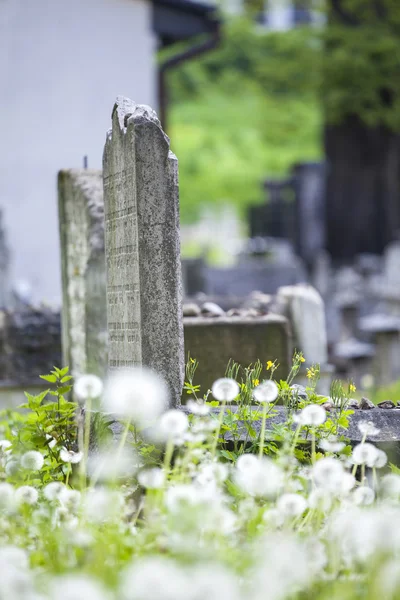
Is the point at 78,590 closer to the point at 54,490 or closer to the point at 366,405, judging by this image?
the point at 54,490

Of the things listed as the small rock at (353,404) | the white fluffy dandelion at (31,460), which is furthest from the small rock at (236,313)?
the white fluffy dandelion at (31,460)

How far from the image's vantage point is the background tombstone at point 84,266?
692cm

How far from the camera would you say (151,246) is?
4938mm

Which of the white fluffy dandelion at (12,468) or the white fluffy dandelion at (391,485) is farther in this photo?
the white fluffy dandelion at (12,468)

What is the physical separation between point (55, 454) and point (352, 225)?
18960mm

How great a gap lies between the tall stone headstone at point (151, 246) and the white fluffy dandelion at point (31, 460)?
0.82 m

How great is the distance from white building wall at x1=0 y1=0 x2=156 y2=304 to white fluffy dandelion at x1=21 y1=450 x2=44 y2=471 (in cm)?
982

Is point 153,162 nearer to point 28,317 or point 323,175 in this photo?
point 28,317

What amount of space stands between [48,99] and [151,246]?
1031 centimetres

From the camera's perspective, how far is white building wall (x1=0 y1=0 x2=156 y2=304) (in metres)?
14.5

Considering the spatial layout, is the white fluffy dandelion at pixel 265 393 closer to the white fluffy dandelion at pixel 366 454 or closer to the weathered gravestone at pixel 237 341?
the white fluffy dandelion at pixel 366 454

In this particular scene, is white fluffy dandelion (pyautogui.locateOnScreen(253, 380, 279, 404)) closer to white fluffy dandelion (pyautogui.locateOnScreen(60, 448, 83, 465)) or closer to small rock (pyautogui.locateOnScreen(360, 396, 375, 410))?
white fluffy dandelion (pyautogui.locateOnScreen(60, 448, 83, 465))

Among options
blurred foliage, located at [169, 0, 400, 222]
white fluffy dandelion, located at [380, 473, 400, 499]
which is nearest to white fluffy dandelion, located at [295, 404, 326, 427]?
white fluffy dandelion, located at [380, 473, 400, 499]

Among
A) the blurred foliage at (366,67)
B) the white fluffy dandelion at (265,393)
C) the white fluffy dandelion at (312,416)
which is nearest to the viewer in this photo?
the white fluffy dandelion at (312,416)
